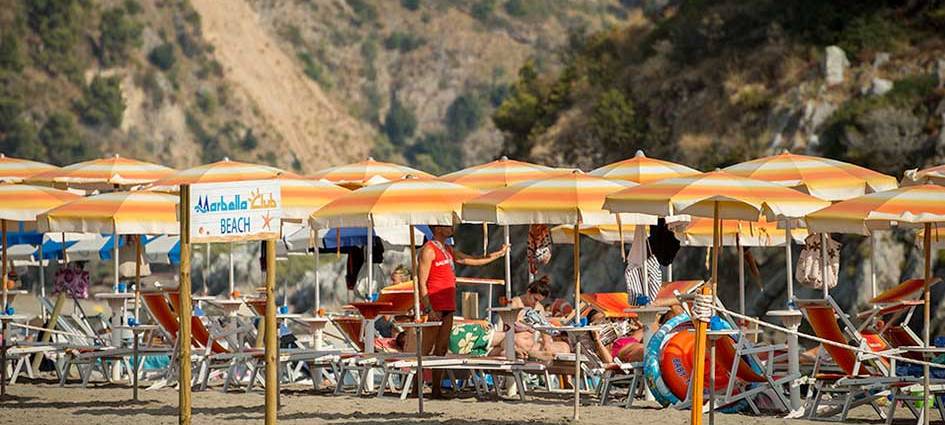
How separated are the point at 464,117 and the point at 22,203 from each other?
73.1 m

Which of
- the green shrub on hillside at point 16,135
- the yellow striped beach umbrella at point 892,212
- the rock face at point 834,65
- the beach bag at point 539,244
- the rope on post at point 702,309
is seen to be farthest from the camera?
the green shrub on hillside at point 16,135

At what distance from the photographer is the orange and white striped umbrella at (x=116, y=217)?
13.9 metres

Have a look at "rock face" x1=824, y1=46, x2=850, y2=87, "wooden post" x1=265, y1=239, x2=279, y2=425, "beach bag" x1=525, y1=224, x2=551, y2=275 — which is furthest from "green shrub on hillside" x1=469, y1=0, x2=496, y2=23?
"wooden post" x1=265, y1=239, x2=279, y2=425

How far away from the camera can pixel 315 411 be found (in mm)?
12656

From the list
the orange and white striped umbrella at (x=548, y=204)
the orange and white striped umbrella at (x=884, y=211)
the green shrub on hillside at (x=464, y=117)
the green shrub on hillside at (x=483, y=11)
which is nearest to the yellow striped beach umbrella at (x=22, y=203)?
the orange and white striped umbrella at (x=548, y=204)

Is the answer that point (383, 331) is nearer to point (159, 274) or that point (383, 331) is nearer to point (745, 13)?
point (745, 13)

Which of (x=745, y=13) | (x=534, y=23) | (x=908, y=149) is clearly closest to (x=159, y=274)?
(x=745, y=13)

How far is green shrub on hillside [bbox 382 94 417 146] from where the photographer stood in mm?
87125

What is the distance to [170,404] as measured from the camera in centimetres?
1341

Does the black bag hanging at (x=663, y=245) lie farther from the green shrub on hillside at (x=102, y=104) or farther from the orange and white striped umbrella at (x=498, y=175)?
the green shrub on hillside at (x=102, y=104)

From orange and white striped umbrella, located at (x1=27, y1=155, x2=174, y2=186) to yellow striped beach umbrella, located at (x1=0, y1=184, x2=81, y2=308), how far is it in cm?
327

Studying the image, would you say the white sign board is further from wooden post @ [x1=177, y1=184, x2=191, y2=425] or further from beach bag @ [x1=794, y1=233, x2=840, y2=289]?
beach bag @ [x1=794, y1=233, x2=840, y2=289]

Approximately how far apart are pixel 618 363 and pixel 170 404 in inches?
146

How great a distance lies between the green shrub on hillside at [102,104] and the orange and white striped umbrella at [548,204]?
6420cm
